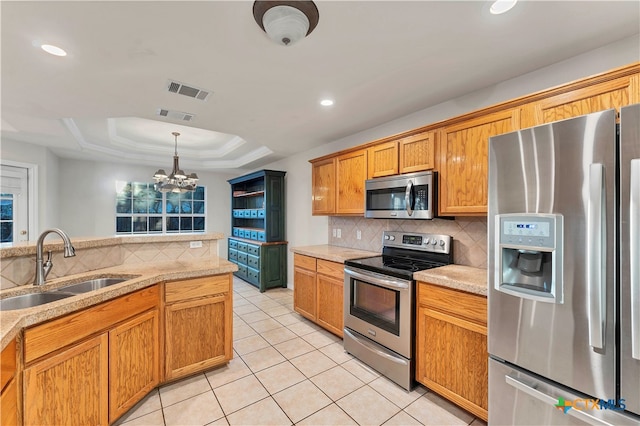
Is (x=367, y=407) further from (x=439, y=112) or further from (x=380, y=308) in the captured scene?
(x=439, y=112)

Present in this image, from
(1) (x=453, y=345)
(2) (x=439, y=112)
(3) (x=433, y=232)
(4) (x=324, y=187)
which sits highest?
(2) (x=439, y=112)

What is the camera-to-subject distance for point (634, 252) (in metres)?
1.11

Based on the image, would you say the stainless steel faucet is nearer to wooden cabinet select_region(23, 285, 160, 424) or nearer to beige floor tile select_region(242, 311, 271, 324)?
wooden cabinet select_region(23, 285, 160, 424)

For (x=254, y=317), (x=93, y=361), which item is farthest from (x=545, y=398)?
(x=254, y=317)

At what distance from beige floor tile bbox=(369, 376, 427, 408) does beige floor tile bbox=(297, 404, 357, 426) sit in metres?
0.40

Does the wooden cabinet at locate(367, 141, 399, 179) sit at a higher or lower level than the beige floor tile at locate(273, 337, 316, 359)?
higher

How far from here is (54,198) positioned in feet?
16.0

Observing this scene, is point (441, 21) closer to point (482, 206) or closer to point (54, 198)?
point (482, 206)

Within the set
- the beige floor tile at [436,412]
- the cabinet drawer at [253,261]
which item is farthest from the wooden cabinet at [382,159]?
the cabinet drawer at [253,261]

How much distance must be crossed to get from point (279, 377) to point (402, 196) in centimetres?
202

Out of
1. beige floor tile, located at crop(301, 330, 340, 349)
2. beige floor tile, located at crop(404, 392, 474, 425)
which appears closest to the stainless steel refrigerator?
beige floor tile, located at crop(404, 392, 474, 425)

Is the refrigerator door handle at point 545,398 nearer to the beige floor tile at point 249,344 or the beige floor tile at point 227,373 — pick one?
the beige floor tile at point 227,373

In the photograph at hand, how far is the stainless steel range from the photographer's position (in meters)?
2.21

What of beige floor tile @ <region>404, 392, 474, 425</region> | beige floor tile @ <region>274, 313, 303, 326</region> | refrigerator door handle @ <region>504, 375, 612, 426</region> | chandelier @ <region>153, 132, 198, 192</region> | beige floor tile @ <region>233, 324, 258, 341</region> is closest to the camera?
refrigerator door handle @ <region>504, 375, 612, 426</region>
